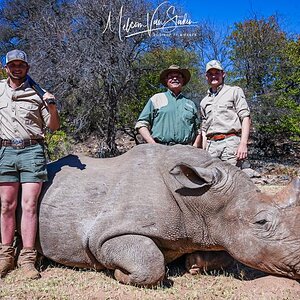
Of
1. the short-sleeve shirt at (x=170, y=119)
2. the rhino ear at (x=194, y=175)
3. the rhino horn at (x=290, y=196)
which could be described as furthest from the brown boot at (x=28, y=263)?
the rhino horn at (x=290, y=196)

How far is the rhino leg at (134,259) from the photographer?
4.50 meters

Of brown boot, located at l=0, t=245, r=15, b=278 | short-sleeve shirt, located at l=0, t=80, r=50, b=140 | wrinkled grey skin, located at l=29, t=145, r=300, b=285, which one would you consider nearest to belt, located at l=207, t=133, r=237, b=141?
wrinkled grey skin, located at l=29, t=145, r=300, b=285

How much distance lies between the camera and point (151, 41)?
18625 millimetres

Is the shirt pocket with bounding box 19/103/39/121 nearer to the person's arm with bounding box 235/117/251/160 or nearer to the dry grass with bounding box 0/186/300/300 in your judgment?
the dry grass with bounding box 0/186/300/300

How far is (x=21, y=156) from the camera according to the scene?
202 inches

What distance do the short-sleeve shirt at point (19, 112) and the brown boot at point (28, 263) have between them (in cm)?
131

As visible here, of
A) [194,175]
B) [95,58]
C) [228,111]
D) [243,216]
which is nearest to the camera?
[243,216]

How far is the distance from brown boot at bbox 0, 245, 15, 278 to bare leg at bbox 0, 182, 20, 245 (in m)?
0.07

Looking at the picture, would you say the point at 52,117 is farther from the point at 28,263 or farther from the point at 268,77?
the point at 268,77

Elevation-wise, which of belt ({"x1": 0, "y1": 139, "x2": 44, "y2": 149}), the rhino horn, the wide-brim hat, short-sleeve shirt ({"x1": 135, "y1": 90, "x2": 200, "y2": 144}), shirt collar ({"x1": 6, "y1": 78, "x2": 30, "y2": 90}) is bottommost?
the rhino horn
